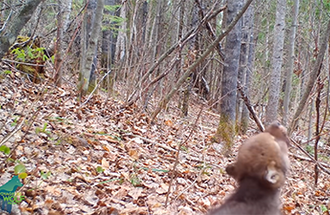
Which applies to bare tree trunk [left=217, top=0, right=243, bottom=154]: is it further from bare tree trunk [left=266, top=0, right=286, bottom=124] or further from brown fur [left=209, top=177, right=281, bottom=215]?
brown fur [left=209, top=177, right=281, bottom=215]

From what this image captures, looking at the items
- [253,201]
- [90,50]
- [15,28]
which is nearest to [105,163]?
[15,28]

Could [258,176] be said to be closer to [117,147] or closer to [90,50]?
[117,147]

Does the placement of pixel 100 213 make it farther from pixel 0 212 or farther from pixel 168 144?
pixel 168 144

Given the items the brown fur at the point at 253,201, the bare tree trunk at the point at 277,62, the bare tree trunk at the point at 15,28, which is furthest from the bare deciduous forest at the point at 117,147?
the bare tree trunk at the point at 277,62

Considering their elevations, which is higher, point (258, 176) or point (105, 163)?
point (258, 176)

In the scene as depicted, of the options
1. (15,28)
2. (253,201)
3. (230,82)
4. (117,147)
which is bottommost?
(117,147)

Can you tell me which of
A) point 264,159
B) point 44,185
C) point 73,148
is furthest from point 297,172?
point 264,159

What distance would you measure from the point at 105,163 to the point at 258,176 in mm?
3203

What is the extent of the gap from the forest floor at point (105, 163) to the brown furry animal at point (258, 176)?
3.88ft

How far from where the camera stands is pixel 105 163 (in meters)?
3.72

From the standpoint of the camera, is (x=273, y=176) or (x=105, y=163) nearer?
(x=273, y=176)

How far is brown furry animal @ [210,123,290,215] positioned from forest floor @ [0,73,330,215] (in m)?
1.18

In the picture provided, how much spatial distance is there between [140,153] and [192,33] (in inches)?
118

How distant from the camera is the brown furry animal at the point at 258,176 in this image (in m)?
0.72
